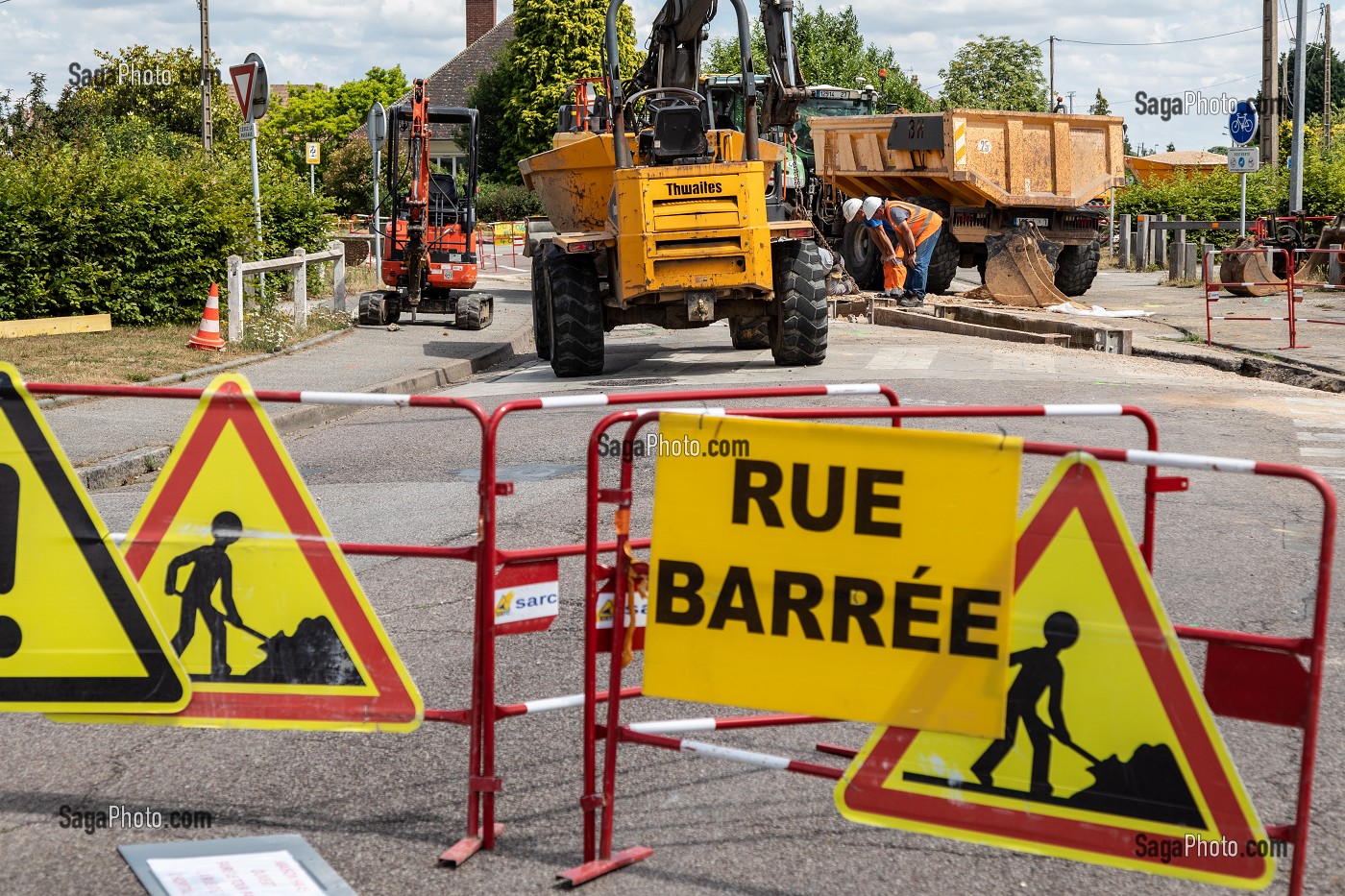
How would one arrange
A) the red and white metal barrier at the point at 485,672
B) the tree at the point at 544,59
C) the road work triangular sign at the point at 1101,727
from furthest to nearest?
the tree at the point at 544,59 < the red and white metal barrier at the point at 485,672 < the road work triangular sign at the point at 1101,727

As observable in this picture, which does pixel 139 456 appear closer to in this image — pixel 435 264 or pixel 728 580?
pixel 728 580

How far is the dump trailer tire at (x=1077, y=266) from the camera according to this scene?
23.5m

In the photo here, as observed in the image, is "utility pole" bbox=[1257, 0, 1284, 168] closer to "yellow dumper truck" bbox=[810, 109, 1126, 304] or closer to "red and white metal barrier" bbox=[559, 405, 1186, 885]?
"yellow dumper truck" bbox=[810, 109, 1126, 304]

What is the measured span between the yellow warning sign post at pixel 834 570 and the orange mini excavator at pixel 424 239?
54.4 ft

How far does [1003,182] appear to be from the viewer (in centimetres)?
2259

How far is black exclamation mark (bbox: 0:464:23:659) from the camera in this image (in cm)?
412

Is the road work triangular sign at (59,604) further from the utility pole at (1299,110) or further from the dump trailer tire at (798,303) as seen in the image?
the utility pole at (1299,110)

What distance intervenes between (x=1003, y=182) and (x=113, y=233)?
1292cm

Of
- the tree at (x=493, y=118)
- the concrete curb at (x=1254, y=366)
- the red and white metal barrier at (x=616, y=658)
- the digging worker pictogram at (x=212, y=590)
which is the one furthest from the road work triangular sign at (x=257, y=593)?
the tree at (x=493, y=118)

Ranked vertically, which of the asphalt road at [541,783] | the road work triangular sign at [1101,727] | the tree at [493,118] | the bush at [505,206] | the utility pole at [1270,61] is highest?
the tree at [493,118]

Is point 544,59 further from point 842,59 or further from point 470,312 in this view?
point 470,312

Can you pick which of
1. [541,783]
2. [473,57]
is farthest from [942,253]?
[473,57]

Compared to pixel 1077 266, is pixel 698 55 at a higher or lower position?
higher

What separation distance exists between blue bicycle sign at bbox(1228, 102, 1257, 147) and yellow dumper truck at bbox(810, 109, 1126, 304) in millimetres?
2824
